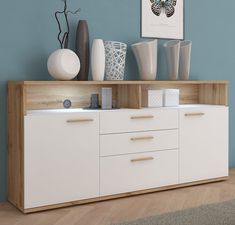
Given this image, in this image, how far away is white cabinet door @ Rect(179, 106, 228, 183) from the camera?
3757mm

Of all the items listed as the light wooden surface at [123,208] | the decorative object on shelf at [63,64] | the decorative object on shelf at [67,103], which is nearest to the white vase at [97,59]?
the decorative object on shelf at [63,64]

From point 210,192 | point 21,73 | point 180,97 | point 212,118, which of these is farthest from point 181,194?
point 21,73

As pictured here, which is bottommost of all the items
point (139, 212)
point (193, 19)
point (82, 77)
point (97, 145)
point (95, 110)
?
point (139, 212)

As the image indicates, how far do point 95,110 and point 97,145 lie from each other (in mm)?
280

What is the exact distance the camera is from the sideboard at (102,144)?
3.07 meters

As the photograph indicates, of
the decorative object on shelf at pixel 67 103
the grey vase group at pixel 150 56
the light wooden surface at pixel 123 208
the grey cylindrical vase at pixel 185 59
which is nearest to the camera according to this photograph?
the light wooden surface at pixel 123 208

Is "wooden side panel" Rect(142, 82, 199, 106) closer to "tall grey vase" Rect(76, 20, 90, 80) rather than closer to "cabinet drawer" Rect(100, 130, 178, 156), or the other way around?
"cabinet drawer" Rect(100, 130, 178, 156)

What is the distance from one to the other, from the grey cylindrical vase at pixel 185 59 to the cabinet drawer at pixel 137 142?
600 mm

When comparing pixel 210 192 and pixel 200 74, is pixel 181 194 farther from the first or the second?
pixel 200 74

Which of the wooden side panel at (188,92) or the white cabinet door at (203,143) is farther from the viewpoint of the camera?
the wooden side panel at (188,92)

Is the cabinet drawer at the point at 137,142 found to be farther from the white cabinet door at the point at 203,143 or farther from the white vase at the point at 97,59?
the white vase at the point at 97,59

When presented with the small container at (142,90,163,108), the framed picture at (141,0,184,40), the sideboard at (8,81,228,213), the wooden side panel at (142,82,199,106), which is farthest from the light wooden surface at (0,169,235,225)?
the framed picture at (141,0,184,40)

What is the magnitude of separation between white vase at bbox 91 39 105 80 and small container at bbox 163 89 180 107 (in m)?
0.69

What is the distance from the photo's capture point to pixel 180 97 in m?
4.21
